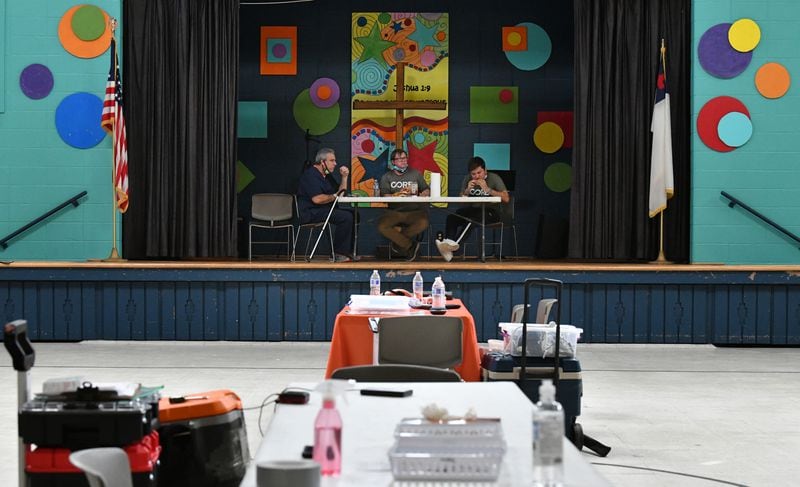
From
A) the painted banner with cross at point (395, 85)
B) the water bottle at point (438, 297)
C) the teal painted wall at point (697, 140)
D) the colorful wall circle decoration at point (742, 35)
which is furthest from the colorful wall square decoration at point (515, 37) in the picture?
the water bottle at point (438, 297)

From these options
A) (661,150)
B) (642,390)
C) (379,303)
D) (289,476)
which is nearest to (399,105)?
(661,150)

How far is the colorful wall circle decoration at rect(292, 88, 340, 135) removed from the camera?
1212 centimetres

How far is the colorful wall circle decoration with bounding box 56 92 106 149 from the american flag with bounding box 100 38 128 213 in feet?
0.91

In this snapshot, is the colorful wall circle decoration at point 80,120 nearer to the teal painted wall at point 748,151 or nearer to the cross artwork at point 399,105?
the cross artwork at point 399,105

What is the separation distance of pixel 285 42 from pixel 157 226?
3.00 metres

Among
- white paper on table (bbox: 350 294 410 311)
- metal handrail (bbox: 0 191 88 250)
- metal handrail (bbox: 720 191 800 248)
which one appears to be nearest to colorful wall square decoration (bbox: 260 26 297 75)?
metal handrail (bbox: 0 191 88 250)

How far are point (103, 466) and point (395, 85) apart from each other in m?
10.2

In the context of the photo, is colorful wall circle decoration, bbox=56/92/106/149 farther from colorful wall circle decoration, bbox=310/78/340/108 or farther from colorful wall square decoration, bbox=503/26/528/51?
colorful wall square decoration, bbox=503/26/528/51

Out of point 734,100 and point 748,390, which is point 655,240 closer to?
point 734,100

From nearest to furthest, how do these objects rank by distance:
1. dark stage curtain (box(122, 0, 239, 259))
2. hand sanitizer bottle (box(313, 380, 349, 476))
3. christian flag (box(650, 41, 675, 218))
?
1. hand sanitizer bottle (box(313, 380, 349, 476))
2. christian flag (box(650, 41, 675, 218))
3. dark stage curtain (box(122, 0, 239, 259))

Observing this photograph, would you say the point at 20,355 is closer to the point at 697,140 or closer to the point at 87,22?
the point at 87,22

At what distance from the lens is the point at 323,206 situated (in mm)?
10242

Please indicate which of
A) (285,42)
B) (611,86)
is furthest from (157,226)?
(611,86)

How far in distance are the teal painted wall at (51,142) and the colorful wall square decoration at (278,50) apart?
2.49 metres
